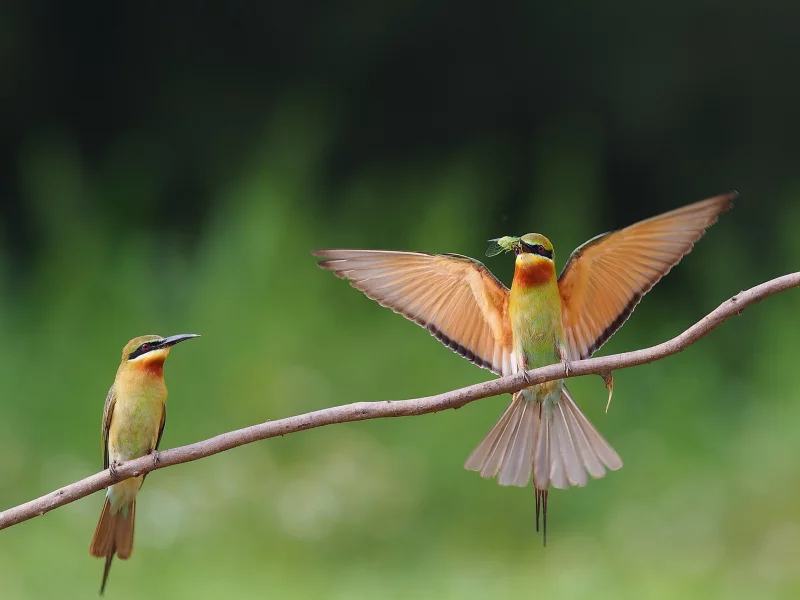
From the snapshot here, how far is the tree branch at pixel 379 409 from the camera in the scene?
1074 mm

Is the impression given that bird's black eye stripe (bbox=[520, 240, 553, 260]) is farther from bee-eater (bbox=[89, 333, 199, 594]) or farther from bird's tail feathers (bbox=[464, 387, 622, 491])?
bee-eater (bbox=[89, 333, 199, 594])

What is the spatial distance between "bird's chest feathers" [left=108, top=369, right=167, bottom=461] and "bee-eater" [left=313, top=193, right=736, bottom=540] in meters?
0.39

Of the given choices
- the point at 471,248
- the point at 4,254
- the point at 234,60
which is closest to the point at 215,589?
the point at 471,248

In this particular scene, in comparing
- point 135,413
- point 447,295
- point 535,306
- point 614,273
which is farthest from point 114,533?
point 614,273

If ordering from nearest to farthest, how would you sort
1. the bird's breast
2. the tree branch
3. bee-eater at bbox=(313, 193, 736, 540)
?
the tree branch
bee-eater at bbox=(313, 193, 736, 540)
the bird's breast

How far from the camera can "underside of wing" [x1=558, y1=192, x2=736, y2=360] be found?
4.77ft

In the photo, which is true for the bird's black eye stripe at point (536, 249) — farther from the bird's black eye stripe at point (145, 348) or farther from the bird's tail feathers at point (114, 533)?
the bird's tail feathers at point (114, 533)

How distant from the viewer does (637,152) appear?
411cm

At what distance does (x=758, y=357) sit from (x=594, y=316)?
2115 mm

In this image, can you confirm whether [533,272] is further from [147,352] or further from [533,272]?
[147,352]

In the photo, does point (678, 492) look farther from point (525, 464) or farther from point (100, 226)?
point (100, 226)

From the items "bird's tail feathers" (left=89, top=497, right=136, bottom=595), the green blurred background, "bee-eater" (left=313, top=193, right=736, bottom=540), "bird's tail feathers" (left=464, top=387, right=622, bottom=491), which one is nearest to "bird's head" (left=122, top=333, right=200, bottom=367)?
"bird's tail feathers" (left=89, top=497, right=136, bottom=595)

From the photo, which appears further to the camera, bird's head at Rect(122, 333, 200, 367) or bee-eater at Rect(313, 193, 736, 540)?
bird's head at Rect(122, 333, 200, 367)

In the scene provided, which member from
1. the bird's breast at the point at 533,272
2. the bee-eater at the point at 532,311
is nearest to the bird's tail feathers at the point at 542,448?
the bee-eater at the point at 532,311
